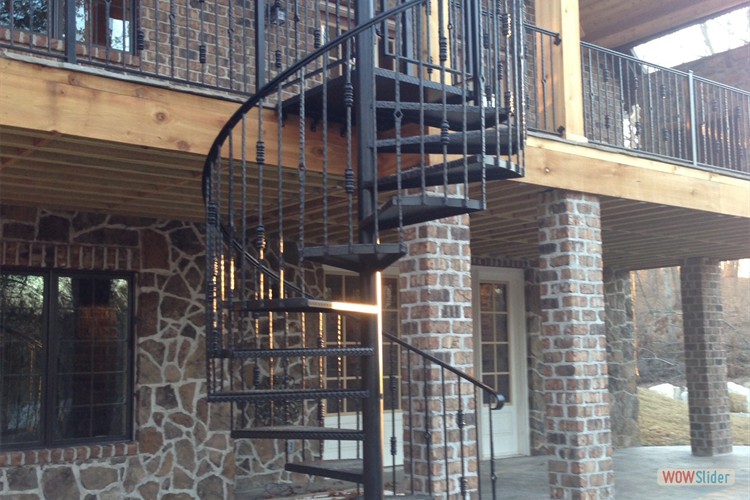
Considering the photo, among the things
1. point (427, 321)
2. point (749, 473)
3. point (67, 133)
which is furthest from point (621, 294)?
point (67, 133)

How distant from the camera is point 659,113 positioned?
9211mm

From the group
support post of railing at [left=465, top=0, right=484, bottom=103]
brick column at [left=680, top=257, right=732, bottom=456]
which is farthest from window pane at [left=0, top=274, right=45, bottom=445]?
brick column at [left=680, top=257, right=732, bottom=456]

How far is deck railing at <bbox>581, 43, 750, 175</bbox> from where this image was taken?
703cm

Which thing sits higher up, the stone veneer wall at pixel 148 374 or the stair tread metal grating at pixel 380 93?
the stair tread metal grating at pixel 380 93

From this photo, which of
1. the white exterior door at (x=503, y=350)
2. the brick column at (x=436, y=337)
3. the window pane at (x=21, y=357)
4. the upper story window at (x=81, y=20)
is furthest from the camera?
the white exterior door at (x=503, y=350)

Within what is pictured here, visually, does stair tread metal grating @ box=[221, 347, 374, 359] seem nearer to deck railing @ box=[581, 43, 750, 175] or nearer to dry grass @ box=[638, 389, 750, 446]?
deck railing @ box=[581, 43, 750, 175]

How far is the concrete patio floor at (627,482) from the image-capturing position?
7.10m

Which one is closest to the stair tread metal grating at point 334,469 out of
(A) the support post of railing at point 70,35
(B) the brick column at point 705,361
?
(A) the support post of railing at point 70,35

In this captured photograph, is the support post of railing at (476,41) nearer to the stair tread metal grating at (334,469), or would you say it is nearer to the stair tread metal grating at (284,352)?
the stair tread metal grating at (284,352)

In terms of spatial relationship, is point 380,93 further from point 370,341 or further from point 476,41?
point 370,341

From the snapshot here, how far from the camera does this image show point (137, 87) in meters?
4.34

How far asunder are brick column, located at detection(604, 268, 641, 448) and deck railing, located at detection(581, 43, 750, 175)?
1.83 meters

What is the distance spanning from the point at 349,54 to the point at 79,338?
337 cm

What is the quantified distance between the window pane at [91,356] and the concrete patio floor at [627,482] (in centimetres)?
135
